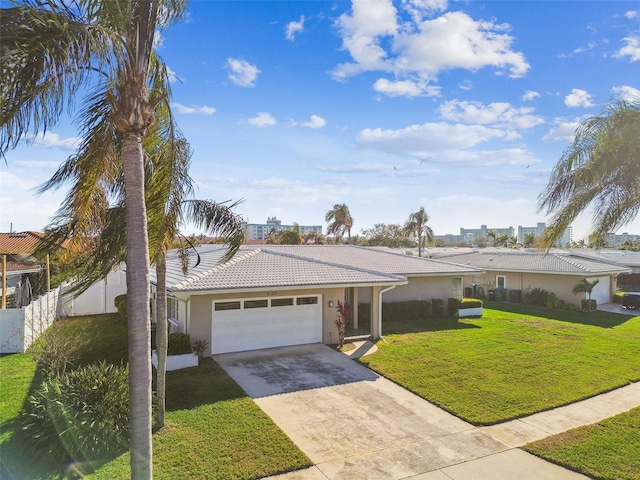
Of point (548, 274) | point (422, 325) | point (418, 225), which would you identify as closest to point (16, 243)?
point (422, 325)

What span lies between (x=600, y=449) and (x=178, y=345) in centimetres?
1118

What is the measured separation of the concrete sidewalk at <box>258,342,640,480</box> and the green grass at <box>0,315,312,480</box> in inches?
23.3

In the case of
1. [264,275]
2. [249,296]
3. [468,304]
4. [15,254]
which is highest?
[15,254]

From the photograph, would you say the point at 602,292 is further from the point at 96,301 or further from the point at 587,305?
the point at 96,301

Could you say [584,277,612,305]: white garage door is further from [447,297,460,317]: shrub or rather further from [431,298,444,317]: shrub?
[431,298,444,317]: shrub

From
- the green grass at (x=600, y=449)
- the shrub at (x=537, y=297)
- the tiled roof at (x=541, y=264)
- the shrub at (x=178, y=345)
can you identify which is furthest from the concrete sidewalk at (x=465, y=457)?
the shrub at (x=537, y=297)

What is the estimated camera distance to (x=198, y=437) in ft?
27.1

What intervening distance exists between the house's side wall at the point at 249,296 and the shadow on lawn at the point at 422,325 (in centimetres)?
319

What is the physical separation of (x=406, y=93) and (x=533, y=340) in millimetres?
11505

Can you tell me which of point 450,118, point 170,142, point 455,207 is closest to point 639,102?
point 450,118

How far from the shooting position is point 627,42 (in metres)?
10.9

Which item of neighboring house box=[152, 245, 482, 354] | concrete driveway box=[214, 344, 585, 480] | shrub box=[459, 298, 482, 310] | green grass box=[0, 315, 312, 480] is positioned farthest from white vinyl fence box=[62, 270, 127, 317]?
shrub box=[459, 298, 482, 310]

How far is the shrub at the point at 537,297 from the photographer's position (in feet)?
90.2

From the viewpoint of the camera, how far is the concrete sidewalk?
723 centimetres
